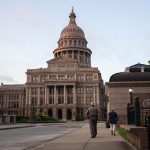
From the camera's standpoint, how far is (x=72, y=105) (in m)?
128

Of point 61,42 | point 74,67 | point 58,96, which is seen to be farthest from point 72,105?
point 61,42

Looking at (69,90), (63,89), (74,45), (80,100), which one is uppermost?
(74,45)

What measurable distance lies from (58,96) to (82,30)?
43281 mm

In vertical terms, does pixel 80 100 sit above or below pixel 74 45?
below

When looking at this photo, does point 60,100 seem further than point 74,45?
No

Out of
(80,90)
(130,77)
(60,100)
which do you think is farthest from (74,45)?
(130,77)

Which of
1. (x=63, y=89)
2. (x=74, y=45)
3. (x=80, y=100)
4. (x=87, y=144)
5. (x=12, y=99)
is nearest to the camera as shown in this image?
(x=87, y=144)

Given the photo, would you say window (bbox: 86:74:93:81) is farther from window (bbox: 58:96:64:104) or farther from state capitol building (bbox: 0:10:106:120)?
window (bbox: 58:96:64:104)

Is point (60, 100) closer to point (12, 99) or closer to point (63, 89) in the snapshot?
point (63, 89)

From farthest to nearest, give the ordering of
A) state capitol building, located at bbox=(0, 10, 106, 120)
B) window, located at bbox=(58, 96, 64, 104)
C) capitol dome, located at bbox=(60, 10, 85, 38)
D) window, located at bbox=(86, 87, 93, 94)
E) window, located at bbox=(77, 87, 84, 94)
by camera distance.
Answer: capitol dome, located at bbox=(60, 10, 85, 38) < window, located at bbox=(58, 96, 64, 104) < window, located at bbox=(77, 87, 84, 94) < window, located at bbox=(86, 87, 93, 94) < state capitol building, located at bbox=(0, 10, 106, 120)

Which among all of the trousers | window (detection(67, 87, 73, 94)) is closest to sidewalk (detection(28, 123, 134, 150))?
the trousers

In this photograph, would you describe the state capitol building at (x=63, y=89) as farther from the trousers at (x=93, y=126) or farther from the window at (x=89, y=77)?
the trousers at (x=93, y=126)

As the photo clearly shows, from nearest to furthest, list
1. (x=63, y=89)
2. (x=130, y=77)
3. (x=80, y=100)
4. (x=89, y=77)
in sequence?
(x=130, y=77), (x=63, y=89), (x=80, y=100), (x=89, y=77)

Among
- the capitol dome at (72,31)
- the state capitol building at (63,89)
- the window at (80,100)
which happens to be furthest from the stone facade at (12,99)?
the capitol dome at (72,31)
